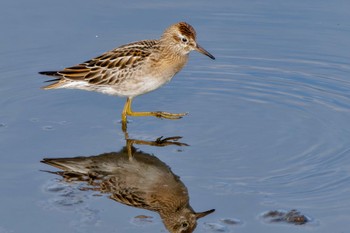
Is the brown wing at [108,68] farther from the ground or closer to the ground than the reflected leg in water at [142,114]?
farther from the ground

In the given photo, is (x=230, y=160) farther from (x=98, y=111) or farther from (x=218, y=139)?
(x=98, y=111)

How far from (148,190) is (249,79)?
4007 millimetres

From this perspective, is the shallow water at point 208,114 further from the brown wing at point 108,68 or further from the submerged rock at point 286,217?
the brown wing at point 108,68

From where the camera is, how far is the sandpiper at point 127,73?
11.9 m

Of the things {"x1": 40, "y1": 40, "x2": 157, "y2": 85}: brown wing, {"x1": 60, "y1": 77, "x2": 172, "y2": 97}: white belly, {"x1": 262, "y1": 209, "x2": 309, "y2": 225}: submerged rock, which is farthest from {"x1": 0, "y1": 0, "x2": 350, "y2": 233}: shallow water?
{"x1": 40, "y1": 40, "x2": 157, "y2": 85}: brown wing

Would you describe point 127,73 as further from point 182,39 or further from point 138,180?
point 138,180

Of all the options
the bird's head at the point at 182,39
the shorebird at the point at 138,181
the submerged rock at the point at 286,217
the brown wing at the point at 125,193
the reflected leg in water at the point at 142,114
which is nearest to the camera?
the submerged rock at the point at 286,217

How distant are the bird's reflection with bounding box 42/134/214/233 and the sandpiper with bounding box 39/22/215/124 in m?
1.01

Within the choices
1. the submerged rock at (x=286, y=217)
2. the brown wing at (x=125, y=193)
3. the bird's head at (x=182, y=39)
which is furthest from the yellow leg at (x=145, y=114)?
the submerged rock at (x=286, y=217)

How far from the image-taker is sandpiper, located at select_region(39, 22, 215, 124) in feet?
39.0

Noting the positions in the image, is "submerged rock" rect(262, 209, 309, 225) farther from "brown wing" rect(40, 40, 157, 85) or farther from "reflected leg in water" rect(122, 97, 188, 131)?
"brown wing" rect(40, 40, 157, 85)

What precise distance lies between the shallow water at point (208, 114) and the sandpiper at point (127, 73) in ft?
1.21

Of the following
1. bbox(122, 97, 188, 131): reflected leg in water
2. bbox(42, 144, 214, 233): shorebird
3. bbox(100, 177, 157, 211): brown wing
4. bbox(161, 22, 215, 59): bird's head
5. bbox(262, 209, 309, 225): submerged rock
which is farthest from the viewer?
bbox(161, 22, 215, 59): bird's head

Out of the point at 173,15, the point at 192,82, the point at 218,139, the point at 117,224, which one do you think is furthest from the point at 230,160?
the point at 173,15
